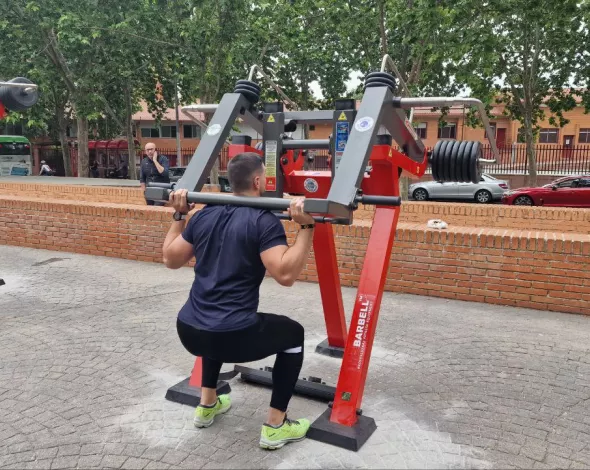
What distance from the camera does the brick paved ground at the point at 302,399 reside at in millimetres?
2936

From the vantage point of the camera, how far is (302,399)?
3627 millimetres

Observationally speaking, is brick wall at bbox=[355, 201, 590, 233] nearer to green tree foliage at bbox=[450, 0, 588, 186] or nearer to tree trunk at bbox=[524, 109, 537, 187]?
green tree foliage at bbox=[450, 0, 588, 186]

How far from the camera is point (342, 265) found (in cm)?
645

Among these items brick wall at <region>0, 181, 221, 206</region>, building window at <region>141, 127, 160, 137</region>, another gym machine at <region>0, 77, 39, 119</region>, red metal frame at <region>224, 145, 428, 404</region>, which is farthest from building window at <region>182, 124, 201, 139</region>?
red metal frame at <region>224, 145, 428, 404</region>

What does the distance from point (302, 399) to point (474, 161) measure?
2013 millimetres

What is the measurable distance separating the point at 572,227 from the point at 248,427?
6.83 meters

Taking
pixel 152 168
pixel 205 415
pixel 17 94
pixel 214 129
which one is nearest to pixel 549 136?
pixel 152 168

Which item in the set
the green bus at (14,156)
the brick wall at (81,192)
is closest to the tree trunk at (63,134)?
the green bus at (14,156)

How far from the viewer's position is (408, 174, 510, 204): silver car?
851 inches

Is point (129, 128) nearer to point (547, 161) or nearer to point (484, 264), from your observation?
point (547, 161)

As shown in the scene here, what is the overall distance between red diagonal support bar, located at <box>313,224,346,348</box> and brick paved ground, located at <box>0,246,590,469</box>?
0.23 m

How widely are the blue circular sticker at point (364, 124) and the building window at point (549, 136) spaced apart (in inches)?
1800

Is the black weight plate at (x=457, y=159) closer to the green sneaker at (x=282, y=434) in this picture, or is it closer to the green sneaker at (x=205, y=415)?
the green sneaker at (x=282, y=434)

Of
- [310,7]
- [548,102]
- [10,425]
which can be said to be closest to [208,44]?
[310,7]
